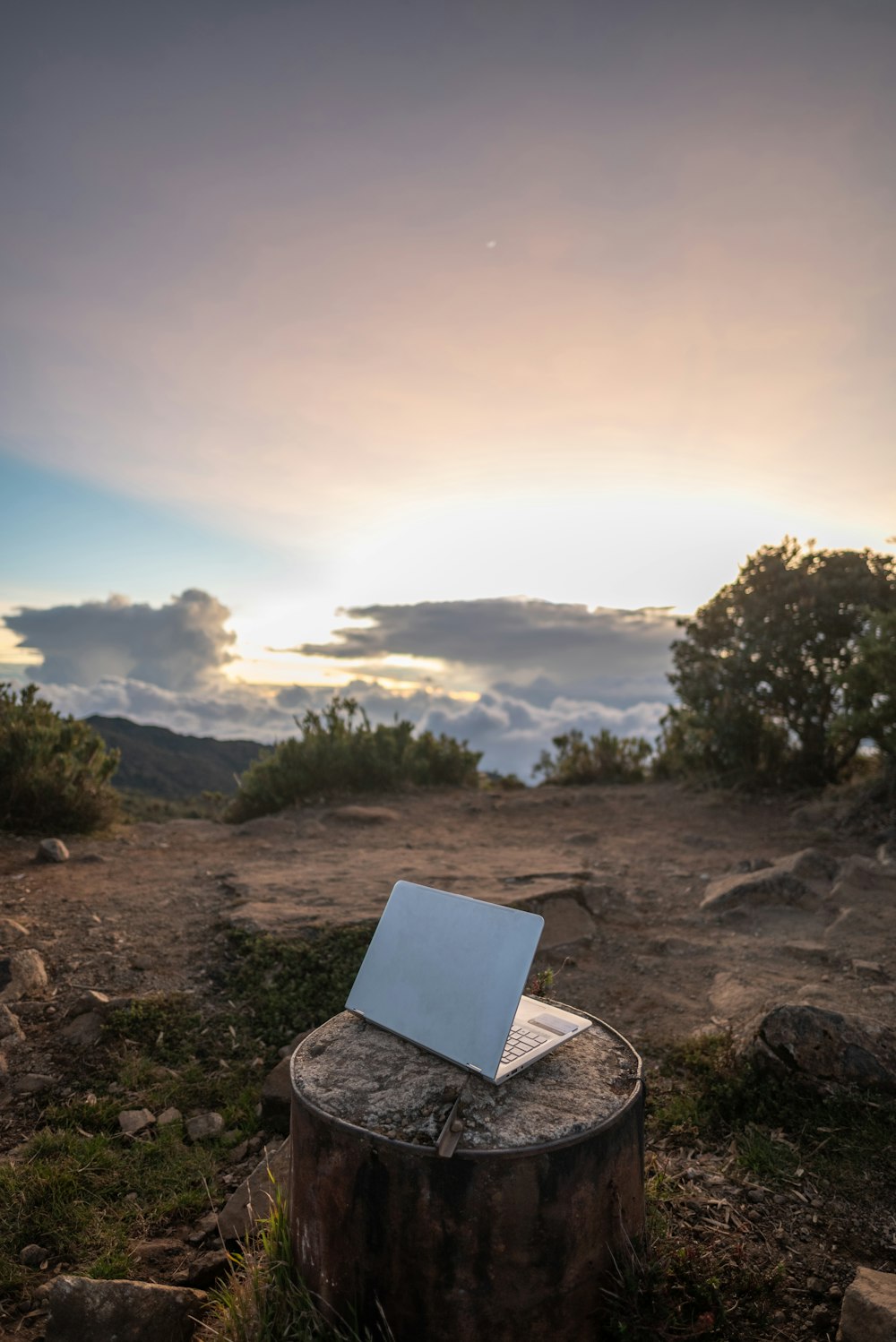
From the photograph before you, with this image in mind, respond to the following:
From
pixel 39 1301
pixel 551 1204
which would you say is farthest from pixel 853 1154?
pixel 39 1301

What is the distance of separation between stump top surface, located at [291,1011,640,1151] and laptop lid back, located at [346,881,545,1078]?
86mm

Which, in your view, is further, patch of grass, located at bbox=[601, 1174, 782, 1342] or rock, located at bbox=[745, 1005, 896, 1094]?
rock, located at bbox=[745, 1005, 896, 1094]

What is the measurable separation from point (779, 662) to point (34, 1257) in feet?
33.9

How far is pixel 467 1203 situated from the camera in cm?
231

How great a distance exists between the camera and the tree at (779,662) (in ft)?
35.3

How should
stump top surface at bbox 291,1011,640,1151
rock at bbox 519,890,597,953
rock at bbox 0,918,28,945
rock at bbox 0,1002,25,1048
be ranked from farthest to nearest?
rock at bbox 519,890,597,953 → rock at bbox 0,918,28,945 → rock at bbox 0,1002,25,1048 → stump top surface at bbox 291,1011,640,1151

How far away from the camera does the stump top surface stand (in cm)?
244

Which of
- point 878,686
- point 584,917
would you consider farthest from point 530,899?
point 878,686

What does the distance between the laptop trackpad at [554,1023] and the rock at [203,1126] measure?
6.37 ft

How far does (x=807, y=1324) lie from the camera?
107 inches

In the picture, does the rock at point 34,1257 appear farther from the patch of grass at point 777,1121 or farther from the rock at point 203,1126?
the patch of grass at point 777,1121

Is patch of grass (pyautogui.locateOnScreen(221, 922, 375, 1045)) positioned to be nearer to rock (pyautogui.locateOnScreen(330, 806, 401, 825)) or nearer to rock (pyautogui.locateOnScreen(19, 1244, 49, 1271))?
rock (pyautogui.locateOnScreen(19, 1244, 49, 1271))

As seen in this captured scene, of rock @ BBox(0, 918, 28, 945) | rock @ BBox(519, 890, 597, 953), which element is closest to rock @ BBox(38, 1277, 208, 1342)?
rock @ BBox(0, 918, 28, 945)

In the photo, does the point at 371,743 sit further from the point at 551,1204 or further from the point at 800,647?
the point at 551,1204
